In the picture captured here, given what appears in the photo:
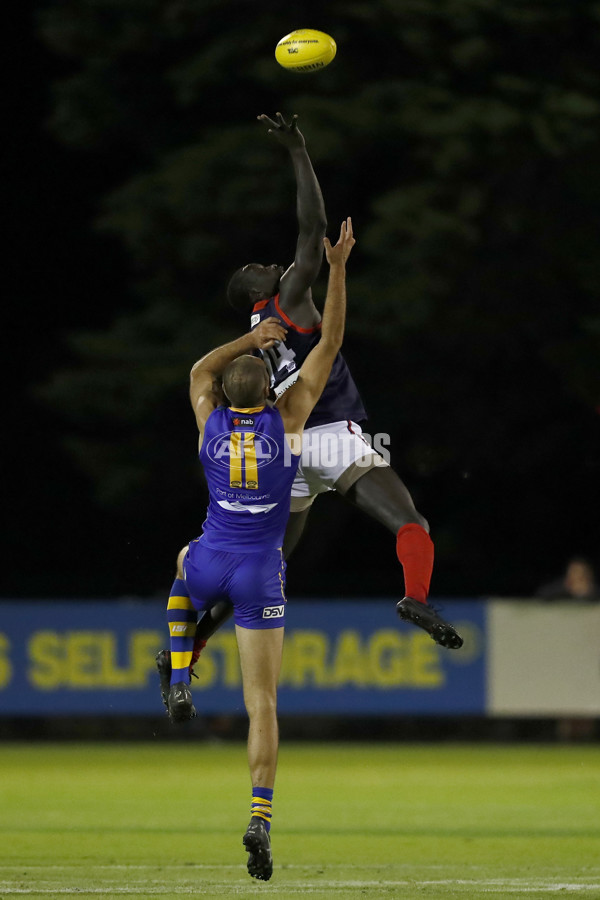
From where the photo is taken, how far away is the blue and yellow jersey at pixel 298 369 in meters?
9.66

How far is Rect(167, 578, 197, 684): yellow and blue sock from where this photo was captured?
9219 mm

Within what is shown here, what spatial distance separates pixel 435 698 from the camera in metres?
18.3

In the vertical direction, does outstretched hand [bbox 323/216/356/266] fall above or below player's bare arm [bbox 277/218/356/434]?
above

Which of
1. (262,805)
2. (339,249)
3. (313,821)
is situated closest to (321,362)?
(339,249)

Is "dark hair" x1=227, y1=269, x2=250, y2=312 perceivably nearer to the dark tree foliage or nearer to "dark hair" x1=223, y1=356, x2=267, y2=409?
"dark hair" x1=223, y1=356, x2=267, y2=409

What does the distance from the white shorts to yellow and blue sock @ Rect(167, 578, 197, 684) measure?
1.00 m

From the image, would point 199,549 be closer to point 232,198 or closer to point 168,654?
point 168,654

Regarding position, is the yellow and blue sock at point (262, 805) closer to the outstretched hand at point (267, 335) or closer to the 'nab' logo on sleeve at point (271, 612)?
the 'nab' logo on sleeve at point (271, 612)

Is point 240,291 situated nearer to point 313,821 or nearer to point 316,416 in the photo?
point 316,416

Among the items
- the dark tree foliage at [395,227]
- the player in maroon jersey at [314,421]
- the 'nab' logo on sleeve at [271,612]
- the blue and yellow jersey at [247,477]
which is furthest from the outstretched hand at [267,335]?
the dark tree foliage at [395,227]

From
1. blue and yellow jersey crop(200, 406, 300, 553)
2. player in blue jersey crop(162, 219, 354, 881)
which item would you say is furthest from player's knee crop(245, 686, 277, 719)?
blue and yellow jersey crop(200, 406, 300, 553)

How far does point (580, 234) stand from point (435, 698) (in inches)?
265

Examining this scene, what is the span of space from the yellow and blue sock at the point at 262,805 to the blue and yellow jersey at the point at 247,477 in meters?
1.22

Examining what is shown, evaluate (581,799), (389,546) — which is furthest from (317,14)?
(581,799)
